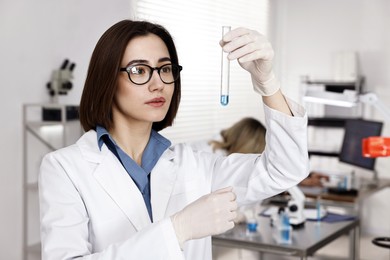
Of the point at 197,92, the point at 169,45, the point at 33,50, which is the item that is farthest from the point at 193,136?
the point at 169,45

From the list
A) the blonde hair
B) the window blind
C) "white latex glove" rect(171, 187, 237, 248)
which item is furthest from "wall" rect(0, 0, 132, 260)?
"white latex glove" rect(171, 187, 237, 248)

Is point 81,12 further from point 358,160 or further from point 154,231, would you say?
point 154,231

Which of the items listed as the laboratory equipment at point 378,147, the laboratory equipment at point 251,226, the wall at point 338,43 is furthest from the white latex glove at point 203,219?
the wall at point 338,43

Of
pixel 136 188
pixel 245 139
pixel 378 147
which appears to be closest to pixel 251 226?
pixel 245 139

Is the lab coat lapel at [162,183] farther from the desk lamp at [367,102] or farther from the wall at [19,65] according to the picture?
the wall at [19,65]

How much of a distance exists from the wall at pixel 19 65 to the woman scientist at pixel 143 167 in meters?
2.25

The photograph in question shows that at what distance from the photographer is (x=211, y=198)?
1263mm

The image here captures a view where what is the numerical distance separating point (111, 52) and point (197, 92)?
378 centimetres

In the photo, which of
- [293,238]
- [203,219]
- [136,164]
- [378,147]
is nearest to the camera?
[203,219]

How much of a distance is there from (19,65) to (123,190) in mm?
2470

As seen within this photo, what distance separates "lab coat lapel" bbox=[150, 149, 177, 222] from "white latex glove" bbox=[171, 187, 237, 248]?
281 mm

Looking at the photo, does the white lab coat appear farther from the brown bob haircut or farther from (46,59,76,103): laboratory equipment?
(46,59,76,103): laboratory equipment

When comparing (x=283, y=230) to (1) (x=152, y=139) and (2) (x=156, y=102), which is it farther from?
(2) (x=156, y=102)

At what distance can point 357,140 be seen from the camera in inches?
182
